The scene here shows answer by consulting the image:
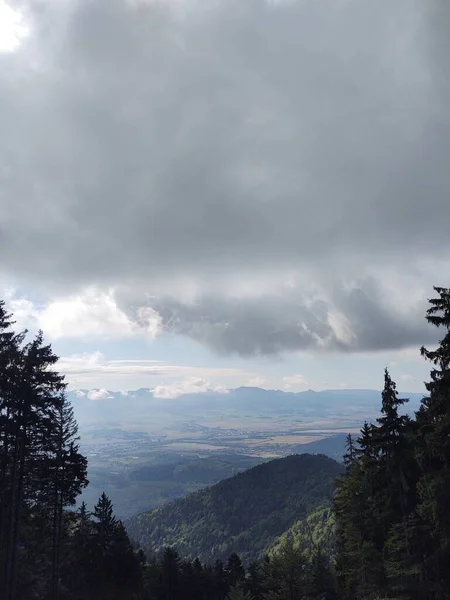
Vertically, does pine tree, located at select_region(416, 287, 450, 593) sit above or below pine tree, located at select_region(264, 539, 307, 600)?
above

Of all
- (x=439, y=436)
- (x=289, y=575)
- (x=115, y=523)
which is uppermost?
(x=439, y=436)

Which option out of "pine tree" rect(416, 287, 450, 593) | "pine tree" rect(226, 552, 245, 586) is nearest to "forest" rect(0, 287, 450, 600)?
Result: "pine tree" rect(416, 287, 450, 593)

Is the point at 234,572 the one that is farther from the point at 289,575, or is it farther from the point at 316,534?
the point at 316,534

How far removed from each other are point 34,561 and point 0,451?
1684 centimetres

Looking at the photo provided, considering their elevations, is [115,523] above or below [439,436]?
below

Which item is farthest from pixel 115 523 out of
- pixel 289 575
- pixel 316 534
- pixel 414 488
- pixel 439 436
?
pixel 316 534

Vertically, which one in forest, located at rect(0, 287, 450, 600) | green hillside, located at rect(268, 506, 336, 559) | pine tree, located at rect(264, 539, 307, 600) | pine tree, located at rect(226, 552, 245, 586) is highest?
forest, located at rect(0, 287, 450, 600)

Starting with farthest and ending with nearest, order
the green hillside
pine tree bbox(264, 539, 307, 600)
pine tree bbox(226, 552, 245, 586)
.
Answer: the green hillside → pine tree bbox(226, 552, 245, 586) → pine tree bbox(264, 539, 307, 600)

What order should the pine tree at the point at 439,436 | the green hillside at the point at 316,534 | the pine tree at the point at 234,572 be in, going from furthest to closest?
the green hillside at the point at 316,534, the pine tree at the point at 234,572, the pine tree at the point at 439,436

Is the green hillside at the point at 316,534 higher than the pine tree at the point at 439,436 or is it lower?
lower

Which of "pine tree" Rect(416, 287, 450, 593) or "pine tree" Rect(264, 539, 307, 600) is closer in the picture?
"pine tree" Rect(416, 287, 450, 593)

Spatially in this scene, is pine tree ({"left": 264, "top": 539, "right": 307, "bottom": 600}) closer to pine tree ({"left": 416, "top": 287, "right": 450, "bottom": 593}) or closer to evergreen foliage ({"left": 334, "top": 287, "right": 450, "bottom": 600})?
evergreen foliage ({"left": 334, "top": 287, "right": 450, "bottom": 600})

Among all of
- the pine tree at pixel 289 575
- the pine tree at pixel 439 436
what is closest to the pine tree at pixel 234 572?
the pine tree at pixel 289 575

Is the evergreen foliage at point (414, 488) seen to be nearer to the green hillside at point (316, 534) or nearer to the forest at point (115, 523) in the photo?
the forest at point (115, 523)
